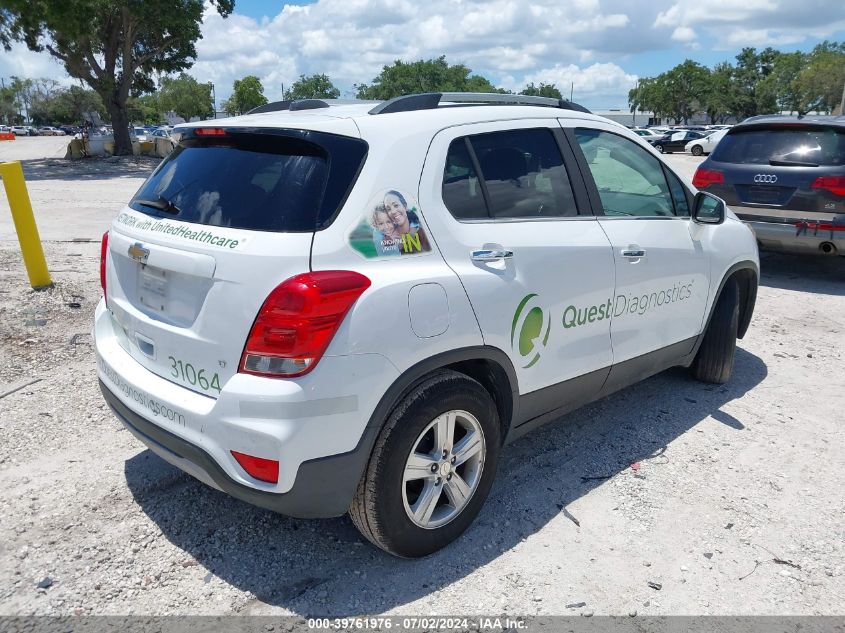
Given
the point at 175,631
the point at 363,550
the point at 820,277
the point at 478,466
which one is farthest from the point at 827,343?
the point at 175,631

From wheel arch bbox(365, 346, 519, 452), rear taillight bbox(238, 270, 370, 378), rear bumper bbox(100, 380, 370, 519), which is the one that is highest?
rear taillight bbox(238, 270, 370, 378)

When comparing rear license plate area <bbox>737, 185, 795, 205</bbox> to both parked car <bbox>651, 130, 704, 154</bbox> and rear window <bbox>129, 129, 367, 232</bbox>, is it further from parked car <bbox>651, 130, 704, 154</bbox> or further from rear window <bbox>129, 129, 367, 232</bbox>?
parked car <bbox>651, 130, 704, 154</bbox>

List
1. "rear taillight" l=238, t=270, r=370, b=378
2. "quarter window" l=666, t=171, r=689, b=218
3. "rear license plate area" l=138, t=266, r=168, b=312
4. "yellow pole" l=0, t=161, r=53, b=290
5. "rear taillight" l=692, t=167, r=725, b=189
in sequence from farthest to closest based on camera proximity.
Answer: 1. "rear taillight" l=692, t=167, r=725, b=189
2. "yellow pole" l=0, t=161, r=53, b=290
3. "quarter window" l=666, t=171, r=689, b=218
4. "rear license plate area" l=138, t=266, r=168, b=312
5. "rear taillight" l=238, t=270, r=370, b=378

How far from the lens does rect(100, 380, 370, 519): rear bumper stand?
2428 mm

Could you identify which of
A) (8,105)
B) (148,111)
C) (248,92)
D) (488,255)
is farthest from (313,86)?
(488,255)

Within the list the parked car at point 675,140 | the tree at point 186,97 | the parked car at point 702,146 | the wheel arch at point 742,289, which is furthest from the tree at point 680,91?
the wheel arch at point 742,289

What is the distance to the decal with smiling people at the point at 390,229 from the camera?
2510mm

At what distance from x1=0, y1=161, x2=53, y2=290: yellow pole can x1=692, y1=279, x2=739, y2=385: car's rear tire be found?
5995mm

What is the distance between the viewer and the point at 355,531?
124 inches

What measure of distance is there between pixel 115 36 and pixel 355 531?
27.9m

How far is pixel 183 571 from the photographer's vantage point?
2.83 meters

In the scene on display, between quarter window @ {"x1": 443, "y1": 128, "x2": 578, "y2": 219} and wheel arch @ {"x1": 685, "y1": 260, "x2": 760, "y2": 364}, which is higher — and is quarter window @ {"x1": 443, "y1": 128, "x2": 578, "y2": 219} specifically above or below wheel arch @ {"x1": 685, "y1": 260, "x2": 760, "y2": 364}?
above

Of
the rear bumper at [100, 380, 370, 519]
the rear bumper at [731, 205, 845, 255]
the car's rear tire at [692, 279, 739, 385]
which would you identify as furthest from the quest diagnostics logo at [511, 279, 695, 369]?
the rear bumper at [731, 205, 845, 255]

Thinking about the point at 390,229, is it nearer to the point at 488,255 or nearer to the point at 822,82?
the point at 488,255
